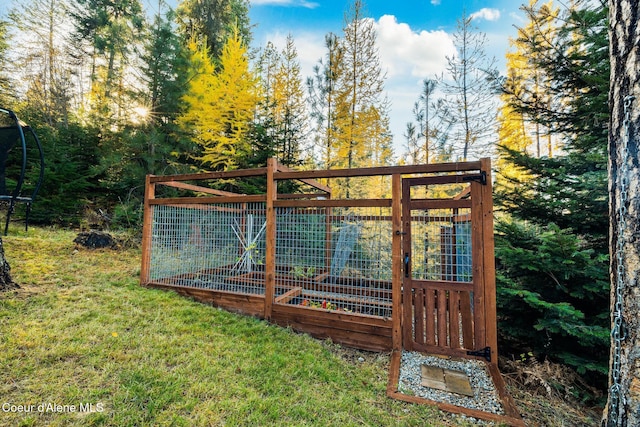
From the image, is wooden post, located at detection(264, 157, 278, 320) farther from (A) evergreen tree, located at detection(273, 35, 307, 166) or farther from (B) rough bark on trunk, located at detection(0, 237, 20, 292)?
(A) evergreen tree, located at detection(273, 35, 307, 166)

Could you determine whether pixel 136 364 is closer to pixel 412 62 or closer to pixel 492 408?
pixel 492 408

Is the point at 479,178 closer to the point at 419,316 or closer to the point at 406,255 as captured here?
the point at 406,255

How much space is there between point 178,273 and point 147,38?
812 cm

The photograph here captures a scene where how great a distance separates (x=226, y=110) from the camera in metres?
7.84

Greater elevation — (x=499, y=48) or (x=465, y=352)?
(x=499, y=48)

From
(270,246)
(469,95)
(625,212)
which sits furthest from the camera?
(469,95)

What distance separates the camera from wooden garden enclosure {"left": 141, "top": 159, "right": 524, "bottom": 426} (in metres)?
2.52

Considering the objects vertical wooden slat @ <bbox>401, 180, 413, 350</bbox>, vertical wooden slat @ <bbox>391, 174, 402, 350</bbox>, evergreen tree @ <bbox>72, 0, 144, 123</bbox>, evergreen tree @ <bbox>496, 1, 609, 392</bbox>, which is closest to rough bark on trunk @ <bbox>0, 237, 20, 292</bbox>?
vertical wooden slat @ <bbox>391, 174, 402, 350</bbox>

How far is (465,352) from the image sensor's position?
2.48 metres

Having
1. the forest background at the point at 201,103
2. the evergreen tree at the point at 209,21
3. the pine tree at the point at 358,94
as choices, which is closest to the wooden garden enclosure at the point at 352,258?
the forest background at the point at 201,103

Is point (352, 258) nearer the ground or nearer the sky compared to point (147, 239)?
nearer the ground

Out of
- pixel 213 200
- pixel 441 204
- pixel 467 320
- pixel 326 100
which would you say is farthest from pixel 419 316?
pixel 326 100

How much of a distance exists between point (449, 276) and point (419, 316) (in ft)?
1.64

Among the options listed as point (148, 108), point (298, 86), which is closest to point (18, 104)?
point (148, 108)
